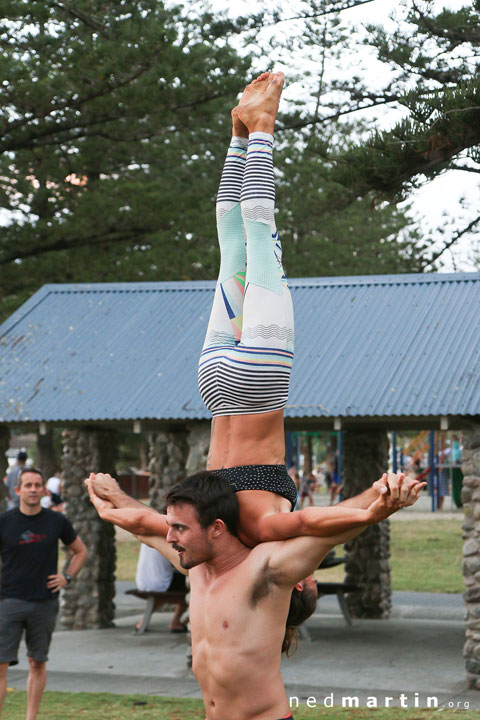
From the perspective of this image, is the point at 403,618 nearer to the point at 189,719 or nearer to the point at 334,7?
the point at 189,719

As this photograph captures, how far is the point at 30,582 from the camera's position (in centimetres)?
733

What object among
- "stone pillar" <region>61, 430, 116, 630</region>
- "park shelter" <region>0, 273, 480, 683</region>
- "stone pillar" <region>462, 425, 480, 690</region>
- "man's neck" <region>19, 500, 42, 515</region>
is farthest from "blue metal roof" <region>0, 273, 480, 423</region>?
"man's neck" <region>19, 500, 42, 515</region>

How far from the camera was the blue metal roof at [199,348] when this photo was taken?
398 inches

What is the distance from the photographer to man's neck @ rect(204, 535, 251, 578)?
3441mm

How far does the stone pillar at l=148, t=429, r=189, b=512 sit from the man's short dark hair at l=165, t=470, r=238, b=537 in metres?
11.5

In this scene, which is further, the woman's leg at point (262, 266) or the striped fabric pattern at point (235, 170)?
the striped fabric pattern at point (235, 170)

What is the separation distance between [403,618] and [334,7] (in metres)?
9.52

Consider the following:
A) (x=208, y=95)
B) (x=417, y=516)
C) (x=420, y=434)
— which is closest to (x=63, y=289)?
(x=208, y=95)

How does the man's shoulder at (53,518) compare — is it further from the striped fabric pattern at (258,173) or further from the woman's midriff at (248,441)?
the striped fabric pattern at (258,173)

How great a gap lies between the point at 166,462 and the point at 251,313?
38.5 ft

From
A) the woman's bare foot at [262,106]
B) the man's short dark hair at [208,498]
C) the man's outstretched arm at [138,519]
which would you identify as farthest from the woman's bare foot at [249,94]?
the man's outstretched arm at [138,519]

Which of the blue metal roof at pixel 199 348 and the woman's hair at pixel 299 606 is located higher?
the blue metal roof at pixel 199 348

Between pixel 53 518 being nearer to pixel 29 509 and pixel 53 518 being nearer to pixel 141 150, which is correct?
pixel 29 509

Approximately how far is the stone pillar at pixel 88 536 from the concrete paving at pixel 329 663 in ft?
1.06
